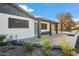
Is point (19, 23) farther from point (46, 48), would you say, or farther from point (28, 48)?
point (46, 48)

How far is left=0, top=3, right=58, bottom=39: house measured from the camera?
10.2m

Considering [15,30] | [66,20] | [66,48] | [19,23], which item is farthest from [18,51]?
[66,20]

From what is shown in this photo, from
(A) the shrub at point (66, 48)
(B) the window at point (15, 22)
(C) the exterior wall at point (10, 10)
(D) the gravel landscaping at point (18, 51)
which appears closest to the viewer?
(A) the shrub at point (66, 48)

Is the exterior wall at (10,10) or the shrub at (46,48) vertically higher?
the exterior wall at (10,10)

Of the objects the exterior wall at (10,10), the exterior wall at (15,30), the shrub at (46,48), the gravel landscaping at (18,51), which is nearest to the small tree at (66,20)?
the shrub at (46,48)

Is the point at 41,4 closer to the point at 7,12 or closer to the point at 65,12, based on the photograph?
the point at 65,12

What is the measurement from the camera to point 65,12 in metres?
9.70

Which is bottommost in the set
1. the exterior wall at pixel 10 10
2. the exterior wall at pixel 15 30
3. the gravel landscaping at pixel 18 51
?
the gravel landscaping at pixel 18 51

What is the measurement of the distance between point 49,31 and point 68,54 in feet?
4.75

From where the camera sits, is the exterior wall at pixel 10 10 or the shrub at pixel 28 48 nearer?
the shrub at pixel 28 48

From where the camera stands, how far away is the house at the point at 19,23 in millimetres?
10234

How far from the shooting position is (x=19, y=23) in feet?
34.9

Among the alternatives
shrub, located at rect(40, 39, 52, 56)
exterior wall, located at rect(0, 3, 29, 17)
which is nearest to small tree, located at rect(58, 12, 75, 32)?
shrub, located at rect(40, 39, 52, 56)

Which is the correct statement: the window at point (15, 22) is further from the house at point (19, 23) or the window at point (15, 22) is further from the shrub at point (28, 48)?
the shrub at point (28, 48)
